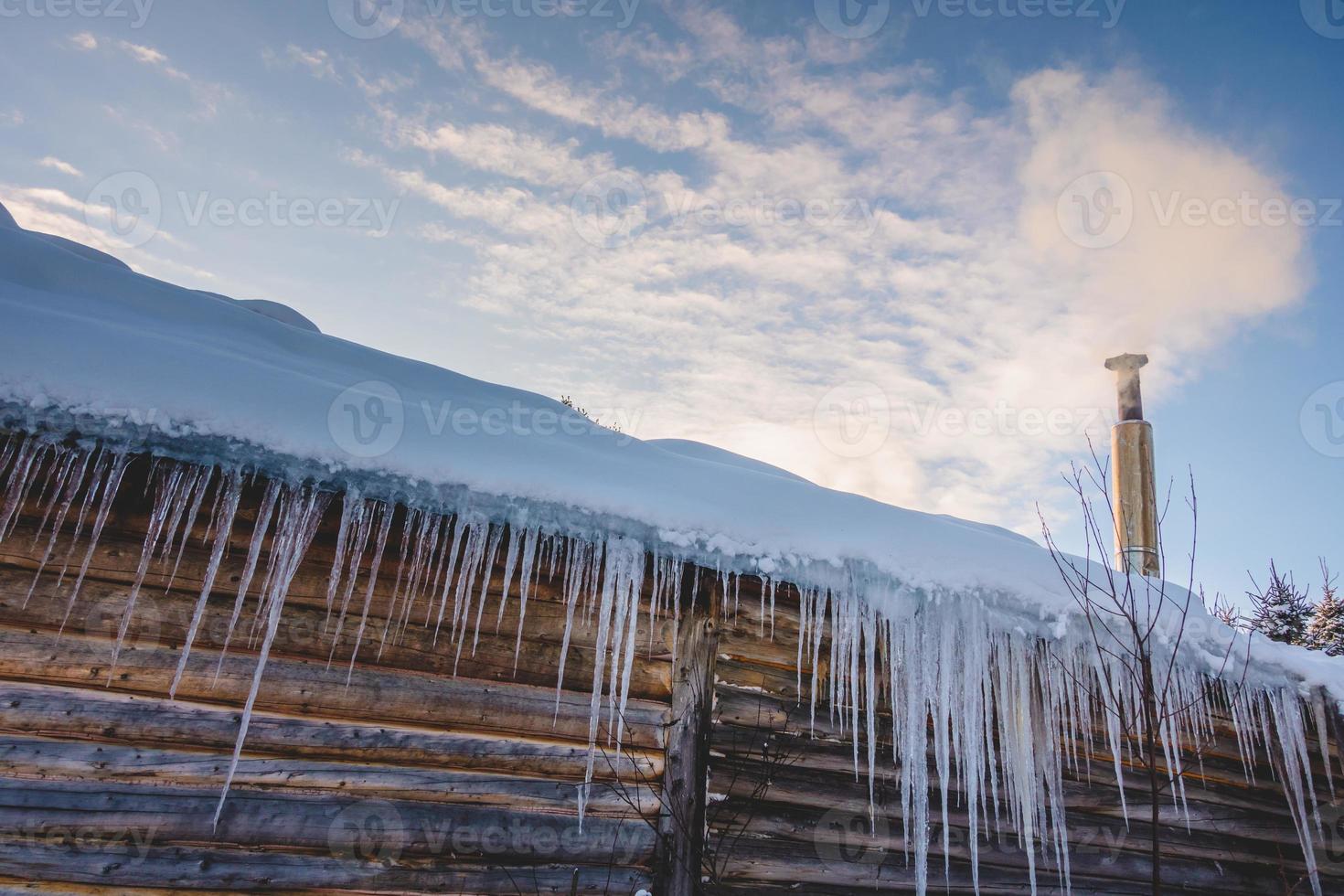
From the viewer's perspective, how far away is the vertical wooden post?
307cm

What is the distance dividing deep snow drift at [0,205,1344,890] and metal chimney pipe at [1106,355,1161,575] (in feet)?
6.30

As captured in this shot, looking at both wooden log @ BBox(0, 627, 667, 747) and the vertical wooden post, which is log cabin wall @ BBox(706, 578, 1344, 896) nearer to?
the vertical wooden post

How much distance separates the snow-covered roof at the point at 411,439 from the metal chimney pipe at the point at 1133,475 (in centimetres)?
197

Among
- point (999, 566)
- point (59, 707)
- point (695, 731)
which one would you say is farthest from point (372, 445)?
point (999, 566)

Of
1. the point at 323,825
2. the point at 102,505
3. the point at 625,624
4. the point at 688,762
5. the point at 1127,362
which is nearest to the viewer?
the point at 102,505

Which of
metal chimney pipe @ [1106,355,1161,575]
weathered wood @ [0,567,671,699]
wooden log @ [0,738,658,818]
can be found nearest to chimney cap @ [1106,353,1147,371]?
metal chimney pipe @ [1106,355,1161,575]

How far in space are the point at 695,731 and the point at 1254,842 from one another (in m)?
4.09

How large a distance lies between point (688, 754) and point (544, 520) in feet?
4.50

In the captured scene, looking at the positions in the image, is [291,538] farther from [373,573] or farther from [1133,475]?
[1133,475]

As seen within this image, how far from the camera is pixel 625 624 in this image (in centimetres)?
332

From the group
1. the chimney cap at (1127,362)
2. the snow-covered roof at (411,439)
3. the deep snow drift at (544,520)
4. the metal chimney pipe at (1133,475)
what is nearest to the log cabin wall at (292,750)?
the deep snow drift at (544,520)

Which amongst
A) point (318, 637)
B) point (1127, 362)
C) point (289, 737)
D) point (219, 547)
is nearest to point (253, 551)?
point (219, 547)

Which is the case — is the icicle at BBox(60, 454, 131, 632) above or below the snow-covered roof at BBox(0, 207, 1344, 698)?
below

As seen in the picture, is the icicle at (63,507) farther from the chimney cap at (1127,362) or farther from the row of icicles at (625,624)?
the chimney cap at (1127,362)
